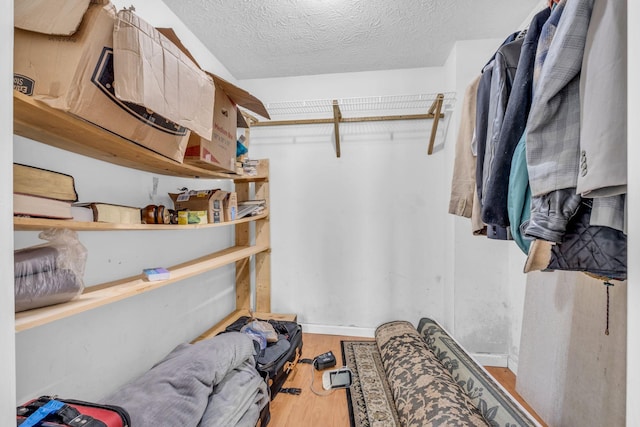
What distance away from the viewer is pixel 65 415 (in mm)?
652

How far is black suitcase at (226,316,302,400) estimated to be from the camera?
56.7 inches

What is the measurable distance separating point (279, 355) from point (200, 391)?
1.90 feet

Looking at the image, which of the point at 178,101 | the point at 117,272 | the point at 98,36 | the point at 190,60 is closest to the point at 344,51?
the point at 190,60

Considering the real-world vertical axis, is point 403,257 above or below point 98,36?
below

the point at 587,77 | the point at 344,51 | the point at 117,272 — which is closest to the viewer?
the point at 587,77

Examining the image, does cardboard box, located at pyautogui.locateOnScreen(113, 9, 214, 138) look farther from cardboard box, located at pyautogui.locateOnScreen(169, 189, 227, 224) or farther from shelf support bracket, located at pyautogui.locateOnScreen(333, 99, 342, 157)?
shelf support bracket, located at pyautogui.locateOnScreen(333, 99, 342, 157)

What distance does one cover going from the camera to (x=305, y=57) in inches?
78.3

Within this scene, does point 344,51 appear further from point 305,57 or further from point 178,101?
point 178,101

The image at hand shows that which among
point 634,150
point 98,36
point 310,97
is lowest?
point 634,150

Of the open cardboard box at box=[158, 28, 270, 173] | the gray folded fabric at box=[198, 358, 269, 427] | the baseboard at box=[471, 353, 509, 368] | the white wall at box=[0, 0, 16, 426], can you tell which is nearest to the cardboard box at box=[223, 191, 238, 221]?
the open cardboard box at box=[158, 28, 270, 173]

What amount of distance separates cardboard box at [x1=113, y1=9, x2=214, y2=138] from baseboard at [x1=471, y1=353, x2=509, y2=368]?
2296 mm

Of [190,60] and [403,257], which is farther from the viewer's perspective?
[403,257]

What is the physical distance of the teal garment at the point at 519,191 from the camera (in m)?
0.70

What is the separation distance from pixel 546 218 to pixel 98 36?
125cm
